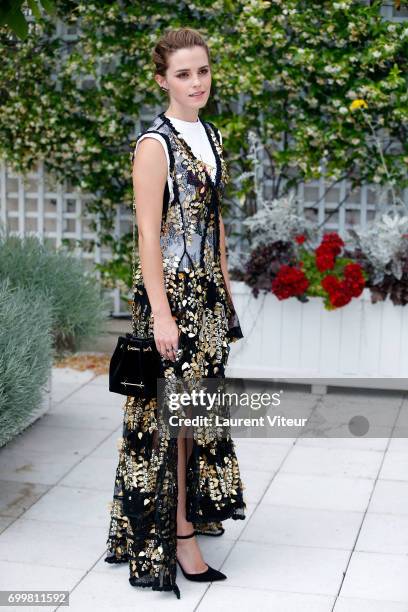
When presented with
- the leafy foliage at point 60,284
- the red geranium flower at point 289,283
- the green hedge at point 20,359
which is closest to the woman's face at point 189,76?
the green hedge at point 20,359

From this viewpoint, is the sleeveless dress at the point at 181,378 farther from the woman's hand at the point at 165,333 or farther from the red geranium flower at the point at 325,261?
the red geranium flower at the point at 325,261

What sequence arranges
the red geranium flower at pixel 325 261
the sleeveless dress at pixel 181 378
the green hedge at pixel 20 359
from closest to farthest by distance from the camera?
1. the sleeveless dress at pixel 181 378
2. the green hedge at pixel 20 359
3. the red geranium flower at pixel 325 261

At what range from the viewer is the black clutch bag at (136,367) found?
3.15m

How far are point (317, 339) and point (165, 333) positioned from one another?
238 centimetres


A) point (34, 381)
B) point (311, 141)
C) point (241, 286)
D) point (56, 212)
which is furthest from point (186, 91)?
point (56, 212)

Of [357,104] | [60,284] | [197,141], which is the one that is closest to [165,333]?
[197,141]

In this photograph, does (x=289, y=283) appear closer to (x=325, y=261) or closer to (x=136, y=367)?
(x=325, y=261)

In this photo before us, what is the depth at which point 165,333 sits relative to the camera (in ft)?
10.2

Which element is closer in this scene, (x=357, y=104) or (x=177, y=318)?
(x=177, y=318)

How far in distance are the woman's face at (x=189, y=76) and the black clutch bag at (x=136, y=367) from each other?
0.73 meters

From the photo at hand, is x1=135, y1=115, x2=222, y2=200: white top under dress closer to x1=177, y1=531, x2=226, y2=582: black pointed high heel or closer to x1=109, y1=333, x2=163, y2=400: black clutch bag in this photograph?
x1=109, y1=333, x2=163, y2=400: black clutch bag

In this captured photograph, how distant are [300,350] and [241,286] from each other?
0.45 m

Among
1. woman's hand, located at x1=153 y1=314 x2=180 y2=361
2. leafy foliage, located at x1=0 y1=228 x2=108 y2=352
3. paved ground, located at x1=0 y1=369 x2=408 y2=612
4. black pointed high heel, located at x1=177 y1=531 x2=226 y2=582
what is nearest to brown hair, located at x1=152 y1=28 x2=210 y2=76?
woman's hand, located at x1=153 y1=314 x2=180 y2=361

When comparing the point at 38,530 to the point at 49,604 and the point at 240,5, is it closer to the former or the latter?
the point at 49,604
